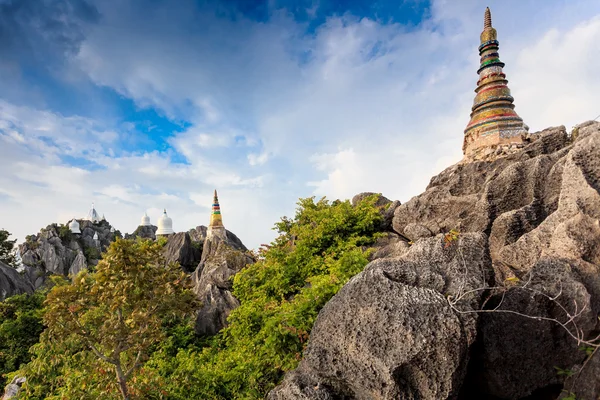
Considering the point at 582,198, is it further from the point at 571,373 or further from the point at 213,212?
the point at 213,212

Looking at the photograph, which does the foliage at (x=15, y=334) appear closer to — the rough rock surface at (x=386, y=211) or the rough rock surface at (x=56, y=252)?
the rough rock surface at (x=386, y=211)

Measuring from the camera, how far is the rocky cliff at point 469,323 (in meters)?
3.82

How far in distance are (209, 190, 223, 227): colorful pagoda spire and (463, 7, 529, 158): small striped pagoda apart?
2120cm

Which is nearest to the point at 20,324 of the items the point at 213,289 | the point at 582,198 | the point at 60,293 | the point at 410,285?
the point at 213,289

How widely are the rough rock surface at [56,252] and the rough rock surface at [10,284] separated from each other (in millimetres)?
10077

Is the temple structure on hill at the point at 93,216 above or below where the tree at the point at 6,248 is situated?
above

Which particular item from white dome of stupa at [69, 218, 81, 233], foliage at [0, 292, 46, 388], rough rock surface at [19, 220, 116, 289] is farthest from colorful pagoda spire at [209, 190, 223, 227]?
white dome of stupa at [69, 218, 81, 233]

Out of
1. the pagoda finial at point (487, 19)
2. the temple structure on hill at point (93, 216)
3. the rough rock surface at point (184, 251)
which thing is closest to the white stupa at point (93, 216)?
the temple structure on hill at point (93, 216)

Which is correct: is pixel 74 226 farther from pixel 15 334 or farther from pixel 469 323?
pixel 469 323

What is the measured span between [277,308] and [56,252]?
40.6 metres

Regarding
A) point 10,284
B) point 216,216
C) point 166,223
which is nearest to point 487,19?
point 216,216

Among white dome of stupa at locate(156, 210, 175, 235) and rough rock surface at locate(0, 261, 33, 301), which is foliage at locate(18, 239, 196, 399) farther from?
white dome of stupa at locate(156, 210, 175, 235)

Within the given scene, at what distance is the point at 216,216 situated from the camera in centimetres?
2936

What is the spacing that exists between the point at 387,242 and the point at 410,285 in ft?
17.7
